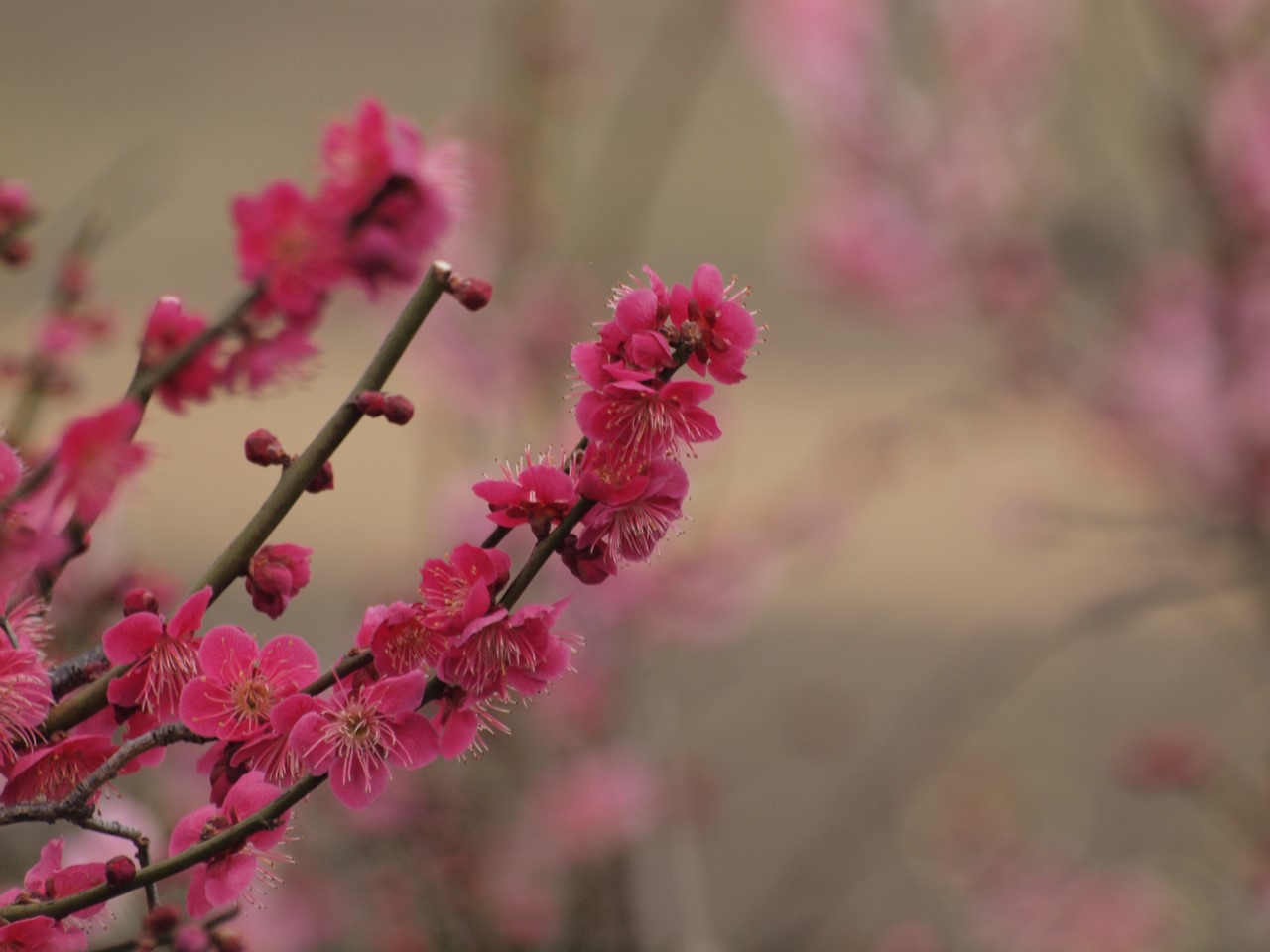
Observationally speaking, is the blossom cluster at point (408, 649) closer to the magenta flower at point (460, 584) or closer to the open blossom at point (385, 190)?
the magenta flower at point (460, 584)

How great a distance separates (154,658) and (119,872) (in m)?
0.05

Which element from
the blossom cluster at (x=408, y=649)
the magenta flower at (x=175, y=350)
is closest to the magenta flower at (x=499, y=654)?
the blossom cluster at (x=408, y=649)

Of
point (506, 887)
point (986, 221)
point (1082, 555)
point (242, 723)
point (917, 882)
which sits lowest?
point (242, 723)

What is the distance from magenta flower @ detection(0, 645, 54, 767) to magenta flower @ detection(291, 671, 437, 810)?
5cm

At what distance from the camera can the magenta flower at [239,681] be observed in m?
0.26

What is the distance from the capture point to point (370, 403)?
10.8 inches

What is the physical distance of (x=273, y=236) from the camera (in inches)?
15.3

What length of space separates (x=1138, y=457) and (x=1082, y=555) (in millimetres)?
773

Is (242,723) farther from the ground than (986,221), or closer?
closer

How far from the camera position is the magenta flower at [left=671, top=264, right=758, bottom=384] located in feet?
0.87

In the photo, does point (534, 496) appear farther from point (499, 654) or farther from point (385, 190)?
point (385, 190)

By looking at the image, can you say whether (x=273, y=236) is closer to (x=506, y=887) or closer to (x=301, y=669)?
(x=301, y=669)

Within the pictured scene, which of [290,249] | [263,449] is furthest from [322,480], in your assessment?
[290,249]

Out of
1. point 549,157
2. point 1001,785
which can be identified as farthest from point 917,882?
point 549,157
